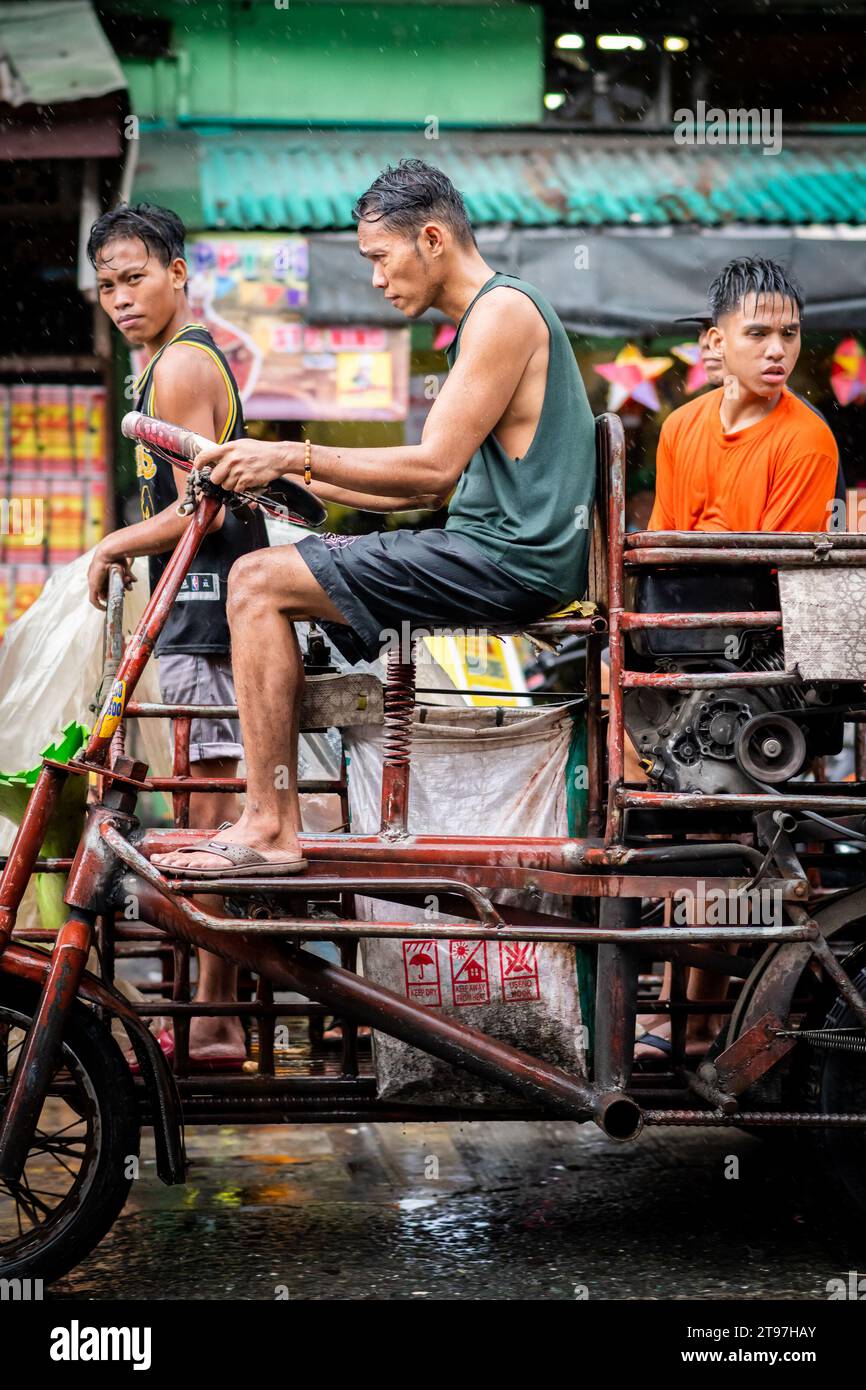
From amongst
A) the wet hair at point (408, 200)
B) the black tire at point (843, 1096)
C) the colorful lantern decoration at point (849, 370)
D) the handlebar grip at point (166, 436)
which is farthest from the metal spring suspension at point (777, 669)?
the colorful lantern decoration at point (849, 370)

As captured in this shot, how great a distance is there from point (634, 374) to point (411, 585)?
6.14 m

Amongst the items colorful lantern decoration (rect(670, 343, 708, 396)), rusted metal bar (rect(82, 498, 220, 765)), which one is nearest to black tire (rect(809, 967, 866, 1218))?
rusted metal bar (rect(82, 498, 220, 765))

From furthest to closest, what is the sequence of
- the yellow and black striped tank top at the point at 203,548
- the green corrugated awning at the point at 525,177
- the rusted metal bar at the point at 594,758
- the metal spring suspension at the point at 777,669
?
the green corrugated awning at the point at 525,177
the yellow and black striped tank top at the point at 203,548
the rusted metal bar at the point at 594,758
the metal spring suspension at the point at 777,669

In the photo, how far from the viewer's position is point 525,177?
8.86 m

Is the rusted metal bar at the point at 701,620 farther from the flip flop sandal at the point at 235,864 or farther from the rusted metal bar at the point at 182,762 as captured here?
the rusted metal bar at the point at 182,762

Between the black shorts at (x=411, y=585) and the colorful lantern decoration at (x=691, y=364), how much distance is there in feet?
19.1

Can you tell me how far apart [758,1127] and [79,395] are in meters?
6.57

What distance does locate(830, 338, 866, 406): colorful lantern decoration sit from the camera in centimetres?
909

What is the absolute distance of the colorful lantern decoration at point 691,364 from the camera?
8.90 meters

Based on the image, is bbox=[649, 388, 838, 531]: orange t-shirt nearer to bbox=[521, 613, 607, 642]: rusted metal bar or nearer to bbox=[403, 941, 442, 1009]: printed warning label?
bbox=[521, 613, 607, 642]: rusted metal bar

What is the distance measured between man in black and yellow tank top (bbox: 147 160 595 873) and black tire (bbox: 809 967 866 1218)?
1196mm

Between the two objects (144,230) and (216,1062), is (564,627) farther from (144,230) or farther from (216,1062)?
(144,230)

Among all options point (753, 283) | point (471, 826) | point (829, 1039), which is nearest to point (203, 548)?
point (471, 826)

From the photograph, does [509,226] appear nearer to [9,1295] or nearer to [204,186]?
[204,186]
